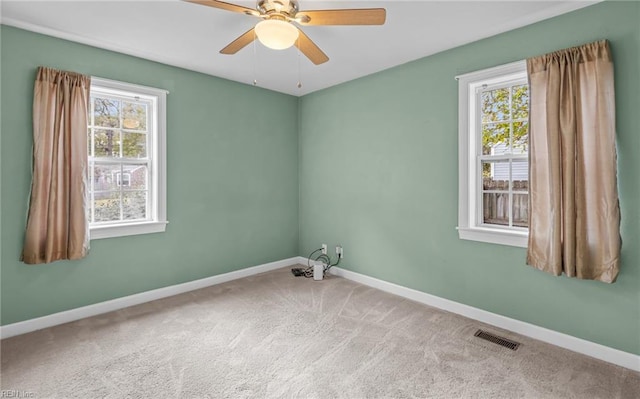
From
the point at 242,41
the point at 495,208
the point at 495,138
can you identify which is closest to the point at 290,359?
the point at 495,208

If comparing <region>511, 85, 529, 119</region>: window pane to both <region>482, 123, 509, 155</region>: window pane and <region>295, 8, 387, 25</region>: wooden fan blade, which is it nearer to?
<region>482, 123, 509, 155</region>: window pane

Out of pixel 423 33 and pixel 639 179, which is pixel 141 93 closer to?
pixel 423 33

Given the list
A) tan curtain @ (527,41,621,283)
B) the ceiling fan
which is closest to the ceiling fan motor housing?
the ceiling fan

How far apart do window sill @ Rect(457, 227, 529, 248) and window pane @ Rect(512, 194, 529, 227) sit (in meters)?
0.15

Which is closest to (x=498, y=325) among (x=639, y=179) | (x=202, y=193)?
(x=639, y=179)

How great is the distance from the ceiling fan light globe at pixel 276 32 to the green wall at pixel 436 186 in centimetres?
191

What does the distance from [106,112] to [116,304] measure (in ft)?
6.34

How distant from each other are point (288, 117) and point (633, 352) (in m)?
4.30

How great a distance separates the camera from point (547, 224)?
2484 millimetres

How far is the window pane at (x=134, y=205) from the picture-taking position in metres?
3.40

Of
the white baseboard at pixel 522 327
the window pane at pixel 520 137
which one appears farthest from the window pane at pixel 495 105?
the white baseboard at pixel 522 327

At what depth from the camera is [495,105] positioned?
9.85 ft

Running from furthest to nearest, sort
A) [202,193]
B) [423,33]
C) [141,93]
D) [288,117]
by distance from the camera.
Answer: [288,117] < [202,193] < [141,93] < [423,33]

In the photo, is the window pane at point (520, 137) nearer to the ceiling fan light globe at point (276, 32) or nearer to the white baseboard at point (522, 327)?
the white baseboard at point (522, 327)
